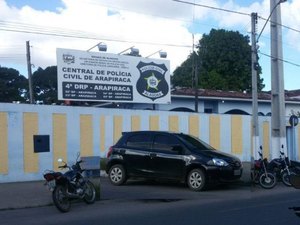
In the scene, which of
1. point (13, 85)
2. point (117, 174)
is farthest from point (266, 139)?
point (13, 85)

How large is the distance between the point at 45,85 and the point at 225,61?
59.9 feet

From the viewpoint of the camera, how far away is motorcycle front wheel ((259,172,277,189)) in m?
Answer: 16.6

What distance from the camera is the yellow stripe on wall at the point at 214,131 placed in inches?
977

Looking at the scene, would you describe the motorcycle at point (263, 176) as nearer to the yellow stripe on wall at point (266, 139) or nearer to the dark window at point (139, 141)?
the dark window at point (139, 141)

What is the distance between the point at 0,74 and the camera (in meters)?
52.7

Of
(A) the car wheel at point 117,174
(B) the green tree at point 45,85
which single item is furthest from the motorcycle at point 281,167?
(B) the green tree at point 45,85

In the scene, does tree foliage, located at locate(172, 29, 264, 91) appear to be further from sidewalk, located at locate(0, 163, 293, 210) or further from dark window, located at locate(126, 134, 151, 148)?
dark window, located at locate(126, 134, 151, 148)

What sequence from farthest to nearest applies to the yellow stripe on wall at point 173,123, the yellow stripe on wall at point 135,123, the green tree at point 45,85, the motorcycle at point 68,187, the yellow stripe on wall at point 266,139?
1. the green tree at point 45,85
2. the yellow stripe on wall at point 266,139
3. the yellow stripe on wall at point 173,123
4. the yellow stripe on wall at point 135,123
5. the motorcycle at point 68,187

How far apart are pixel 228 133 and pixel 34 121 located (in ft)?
33.8

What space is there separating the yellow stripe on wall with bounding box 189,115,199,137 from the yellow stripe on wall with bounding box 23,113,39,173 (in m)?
7.79

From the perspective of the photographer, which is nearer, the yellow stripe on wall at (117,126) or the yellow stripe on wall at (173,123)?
the yellow stripe on wall at (117,126)

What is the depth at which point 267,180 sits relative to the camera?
16.6 metres

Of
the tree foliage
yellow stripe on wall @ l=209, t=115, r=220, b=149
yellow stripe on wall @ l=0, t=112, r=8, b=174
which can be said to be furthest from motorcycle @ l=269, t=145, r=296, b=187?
the tree foliage

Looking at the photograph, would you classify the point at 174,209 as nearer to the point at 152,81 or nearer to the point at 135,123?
the point at 135,123
